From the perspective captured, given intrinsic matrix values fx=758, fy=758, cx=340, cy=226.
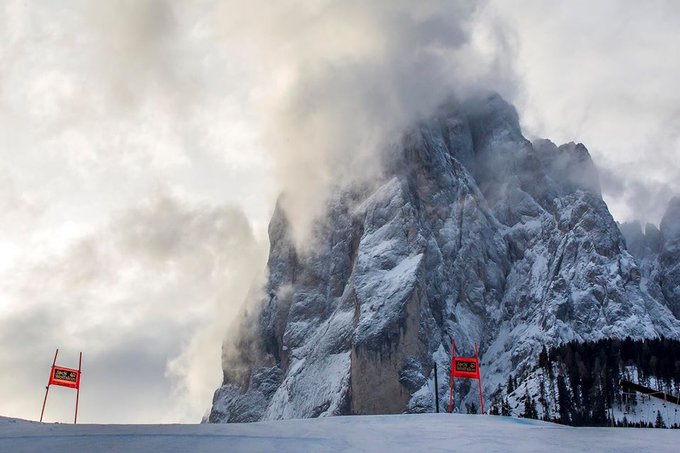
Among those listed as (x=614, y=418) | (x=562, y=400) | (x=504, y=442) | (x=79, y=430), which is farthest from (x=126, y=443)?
(x=562, y=400)

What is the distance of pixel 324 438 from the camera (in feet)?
74.1


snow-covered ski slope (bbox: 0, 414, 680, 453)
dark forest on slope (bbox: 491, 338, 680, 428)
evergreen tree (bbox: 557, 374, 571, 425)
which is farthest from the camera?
evergreen tree (bbox: 557, 374, 571, 425)

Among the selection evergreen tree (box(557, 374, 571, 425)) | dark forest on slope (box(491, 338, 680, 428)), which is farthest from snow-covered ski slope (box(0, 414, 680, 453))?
evergreen tree (box(557, 374, 571, 425))

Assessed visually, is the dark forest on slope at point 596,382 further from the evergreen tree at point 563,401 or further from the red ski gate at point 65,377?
the red ski gate at point 65,377

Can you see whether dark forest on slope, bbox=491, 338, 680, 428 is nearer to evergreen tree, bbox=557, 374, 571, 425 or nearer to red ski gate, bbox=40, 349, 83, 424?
evergreen tree, bbox=557, 374, 571, 425

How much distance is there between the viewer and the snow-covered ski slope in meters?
20.5

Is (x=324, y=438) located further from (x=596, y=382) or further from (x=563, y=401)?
(x=596, y=382)

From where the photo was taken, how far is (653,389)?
490 feet

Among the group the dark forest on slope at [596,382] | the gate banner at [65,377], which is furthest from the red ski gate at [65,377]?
the dark forest on slope at [596,382]

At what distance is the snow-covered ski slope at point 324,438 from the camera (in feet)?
67.4

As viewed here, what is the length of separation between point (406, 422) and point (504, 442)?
22.5 ft

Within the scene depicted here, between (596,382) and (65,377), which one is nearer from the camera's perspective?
(65,377)

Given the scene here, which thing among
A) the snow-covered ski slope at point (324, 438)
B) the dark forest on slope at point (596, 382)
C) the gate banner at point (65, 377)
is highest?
the dark forest on slope at point (596, 382)

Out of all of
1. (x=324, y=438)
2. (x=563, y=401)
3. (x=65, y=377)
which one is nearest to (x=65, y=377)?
(x=65, y=377)
